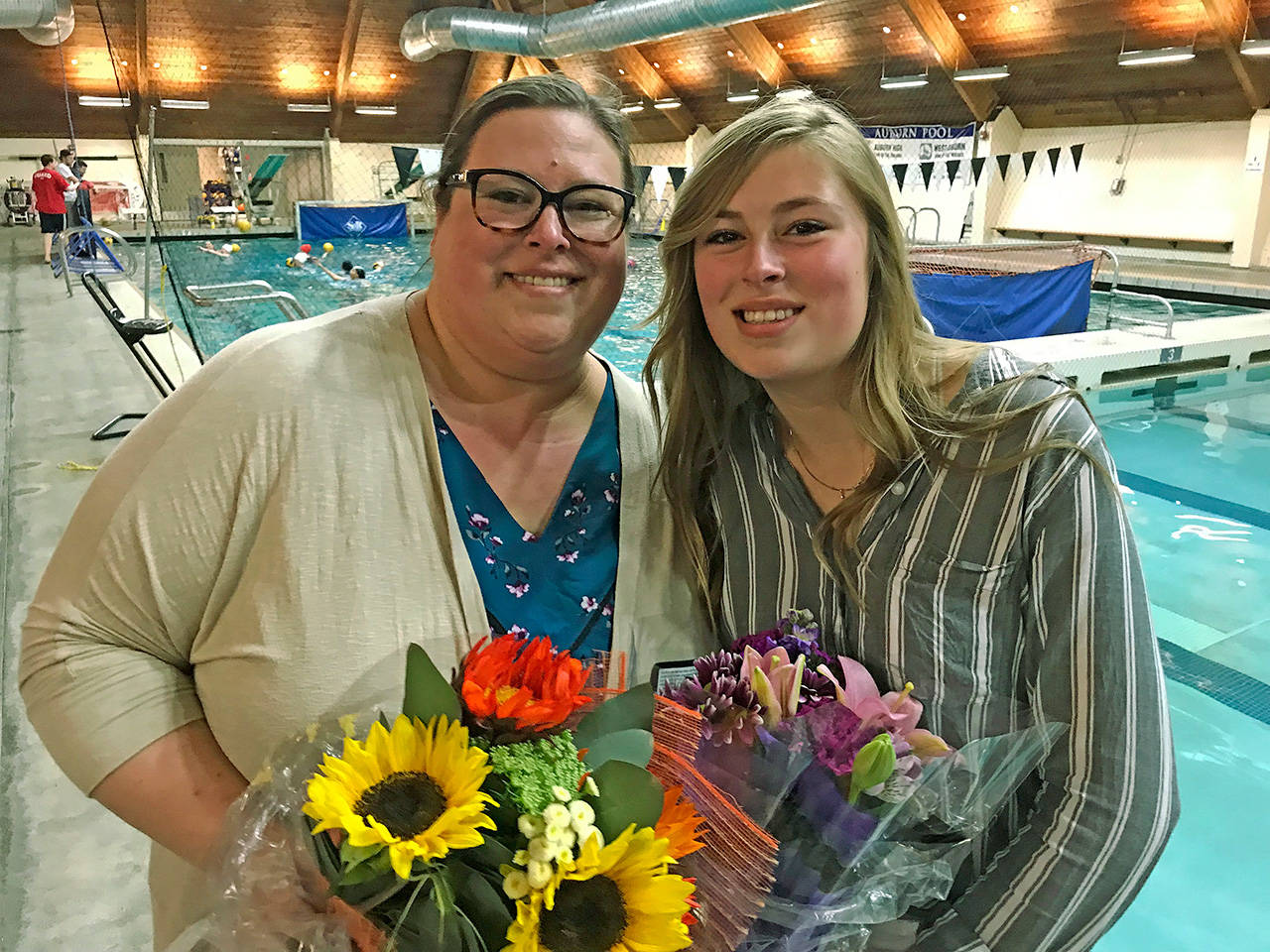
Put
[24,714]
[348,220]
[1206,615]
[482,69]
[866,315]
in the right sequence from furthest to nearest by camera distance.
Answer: [482,69]
[348,220]
[1206,615]
[24,714]
[866,315]

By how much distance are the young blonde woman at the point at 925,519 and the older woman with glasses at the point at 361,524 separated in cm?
15

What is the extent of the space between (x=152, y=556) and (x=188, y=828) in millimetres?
297

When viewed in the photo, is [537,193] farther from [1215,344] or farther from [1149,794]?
[1215,344]

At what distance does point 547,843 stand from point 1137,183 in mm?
17755

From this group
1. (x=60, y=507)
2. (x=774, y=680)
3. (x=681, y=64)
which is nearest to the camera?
(x=774, y=680)

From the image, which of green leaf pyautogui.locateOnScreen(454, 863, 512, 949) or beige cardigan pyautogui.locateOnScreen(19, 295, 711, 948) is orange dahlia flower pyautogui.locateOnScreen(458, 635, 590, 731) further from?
beige cardigan pyautogui.locateOnScreen(19, 295, 711, 948)

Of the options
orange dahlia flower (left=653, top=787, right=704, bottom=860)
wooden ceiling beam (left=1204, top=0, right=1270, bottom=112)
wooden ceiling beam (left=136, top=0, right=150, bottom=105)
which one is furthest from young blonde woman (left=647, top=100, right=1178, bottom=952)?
wooden ceiling beam (left=136, top=0, right=150, bottom=105)

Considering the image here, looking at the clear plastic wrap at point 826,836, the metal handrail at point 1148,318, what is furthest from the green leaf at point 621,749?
the metal handrail at point 1148,318

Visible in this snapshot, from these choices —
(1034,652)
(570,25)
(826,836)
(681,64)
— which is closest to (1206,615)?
(1034,652)

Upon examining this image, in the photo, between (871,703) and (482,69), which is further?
(482,69)

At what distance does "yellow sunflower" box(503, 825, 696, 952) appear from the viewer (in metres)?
0.59

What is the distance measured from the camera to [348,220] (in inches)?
690

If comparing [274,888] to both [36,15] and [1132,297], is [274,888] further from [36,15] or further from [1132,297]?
[36,15]

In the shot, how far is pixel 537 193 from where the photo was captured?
1112 mm
